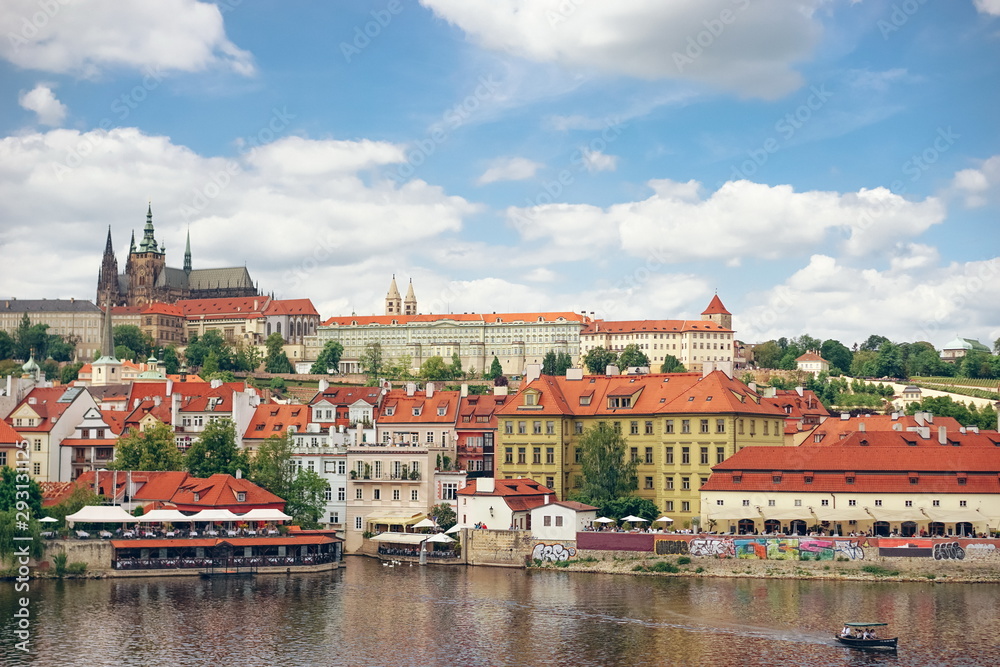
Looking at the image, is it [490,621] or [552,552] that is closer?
[490,621]

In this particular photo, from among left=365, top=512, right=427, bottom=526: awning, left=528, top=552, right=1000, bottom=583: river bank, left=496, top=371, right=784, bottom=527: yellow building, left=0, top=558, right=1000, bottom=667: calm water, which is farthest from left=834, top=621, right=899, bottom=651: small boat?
left=365, top=512, right=427, bottom=526: awning

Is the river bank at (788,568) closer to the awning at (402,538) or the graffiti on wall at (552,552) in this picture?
the graffiti on wall at (552,552)

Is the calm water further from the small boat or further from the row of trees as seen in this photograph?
the row of trees

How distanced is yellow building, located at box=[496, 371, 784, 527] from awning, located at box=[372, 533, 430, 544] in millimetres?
10750

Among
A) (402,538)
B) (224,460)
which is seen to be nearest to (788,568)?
(402,538)

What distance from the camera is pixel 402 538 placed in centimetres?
8838

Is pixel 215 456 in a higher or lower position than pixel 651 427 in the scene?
lower

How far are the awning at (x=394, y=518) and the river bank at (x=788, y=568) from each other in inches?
500

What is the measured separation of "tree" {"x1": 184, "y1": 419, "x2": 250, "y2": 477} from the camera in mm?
94938

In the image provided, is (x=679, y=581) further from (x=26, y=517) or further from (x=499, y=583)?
(x=26, y=517)

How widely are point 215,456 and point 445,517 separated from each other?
17.9 meters

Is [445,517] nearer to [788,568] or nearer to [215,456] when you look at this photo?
[215,456]

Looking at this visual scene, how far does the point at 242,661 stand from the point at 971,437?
214ft

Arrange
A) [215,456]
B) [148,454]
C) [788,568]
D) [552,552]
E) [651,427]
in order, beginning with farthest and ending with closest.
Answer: [215,456], [148,454], [651,427], [552,552], [788,568]
